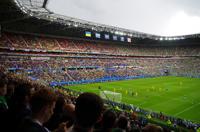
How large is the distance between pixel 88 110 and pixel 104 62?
72065 millimetres

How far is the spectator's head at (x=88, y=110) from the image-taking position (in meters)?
3.01

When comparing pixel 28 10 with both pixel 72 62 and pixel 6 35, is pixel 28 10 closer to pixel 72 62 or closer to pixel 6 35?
pixel 6 35

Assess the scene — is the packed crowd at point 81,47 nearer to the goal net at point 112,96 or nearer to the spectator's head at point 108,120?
the goal net at point 112,96

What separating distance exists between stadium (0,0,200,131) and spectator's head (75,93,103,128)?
2040cm

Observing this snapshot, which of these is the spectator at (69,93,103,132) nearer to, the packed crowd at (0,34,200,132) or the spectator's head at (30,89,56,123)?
the packed crowd at (0,34,200,132)

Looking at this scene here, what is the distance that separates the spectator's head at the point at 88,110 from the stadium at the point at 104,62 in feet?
66.9

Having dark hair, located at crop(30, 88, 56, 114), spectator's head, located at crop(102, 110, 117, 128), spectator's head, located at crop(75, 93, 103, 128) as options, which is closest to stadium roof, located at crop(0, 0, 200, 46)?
spectator's head, located at crop(102, 110, 117, 128)

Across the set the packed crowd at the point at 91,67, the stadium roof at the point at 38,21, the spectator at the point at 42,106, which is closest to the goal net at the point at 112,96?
the stadium roof at the point at 38,21

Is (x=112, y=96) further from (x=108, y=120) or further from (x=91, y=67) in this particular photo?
(x=91, y=67)

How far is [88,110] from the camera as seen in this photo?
310 cm

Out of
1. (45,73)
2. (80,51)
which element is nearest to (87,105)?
(45,73)

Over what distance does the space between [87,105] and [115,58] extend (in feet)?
263

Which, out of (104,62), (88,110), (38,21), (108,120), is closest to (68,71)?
(38,21)

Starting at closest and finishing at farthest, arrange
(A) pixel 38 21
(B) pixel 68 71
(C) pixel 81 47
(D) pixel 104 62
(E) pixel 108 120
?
1. (E) pixel 108 120
2. (A) pixel 38 21
3. (B) pixel 68 71
4. (D) pixel 104 62
5. (C) pixel 81 47
